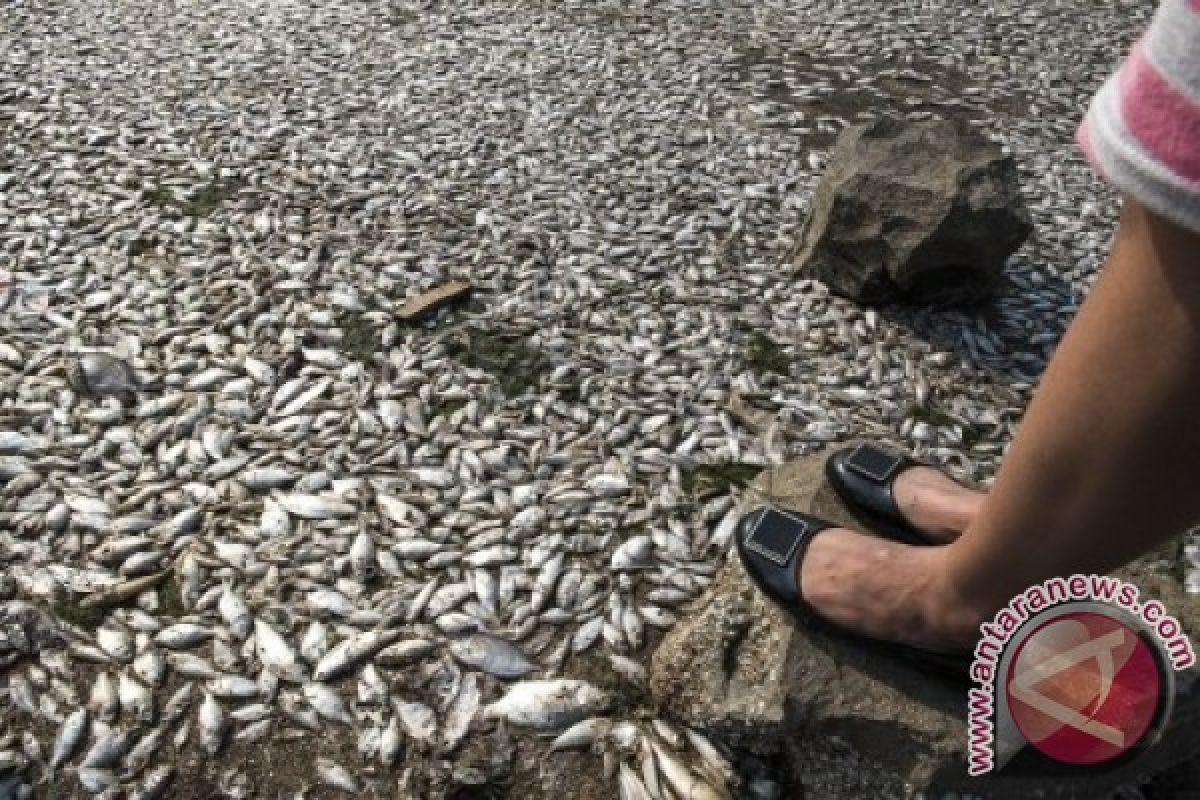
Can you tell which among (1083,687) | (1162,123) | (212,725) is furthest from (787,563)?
(212,725)

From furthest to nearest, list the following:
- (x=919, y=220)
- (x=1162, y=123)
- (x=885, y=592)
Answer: (x=919, y=220)
(x=885, y=592)
(x=1162, y=123)

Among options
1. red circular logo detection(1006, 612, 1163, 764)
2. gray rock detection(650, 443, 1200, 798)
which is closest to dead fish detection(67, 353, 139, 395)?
gray rock detection(650, 443, 1200, 798)

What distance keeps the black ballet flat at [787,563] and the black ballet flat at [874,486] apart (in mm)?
185

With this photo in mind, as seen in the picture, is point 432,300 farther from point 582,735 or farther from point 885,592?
point 885,592

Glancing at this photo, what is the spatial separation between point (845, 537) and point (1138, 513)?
829 millimetres

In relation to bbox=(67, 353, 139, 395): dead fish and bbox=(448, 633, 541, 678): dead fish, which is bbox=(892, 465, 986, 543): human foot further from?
bbox=(67, 353, 139, 395): dead fish

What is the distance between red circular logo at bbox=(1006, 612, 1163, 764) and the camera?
1.94m

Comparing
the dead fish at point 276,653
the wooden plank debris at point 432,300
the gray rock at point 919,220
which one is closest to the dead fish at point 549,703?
the dead fish at point 276,653

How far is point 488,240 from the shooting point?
13.8 ft

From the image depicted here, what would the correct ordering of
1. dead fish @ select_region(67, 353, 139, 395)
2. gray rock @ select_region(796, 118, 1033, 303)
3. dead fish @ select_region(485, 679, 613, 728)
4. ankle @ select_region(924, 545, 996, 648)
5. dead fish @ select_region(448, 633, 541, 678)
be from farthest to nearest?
gray rock @ select_region(796, 118, 1033, 303) < dead fish @ select_region(67, 353, 139, 395) < dead fish @ select_region(448, 633, 541, 678) < dead fish @ select_region(485, 679, 613, 728) < ankle @ select_region(924, 545, 996, 648)

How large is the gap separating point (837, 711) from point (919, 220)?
7.15 feet

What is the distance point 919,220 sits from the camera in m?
3.70

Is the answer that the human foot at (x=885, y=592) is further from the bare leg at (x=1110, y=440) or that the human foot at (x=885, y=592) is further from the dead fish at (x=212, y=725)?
the dead fish at (x=212, y=725)

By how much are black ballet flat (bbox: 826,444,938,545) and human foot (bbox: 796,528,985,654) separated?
0.24 meters
